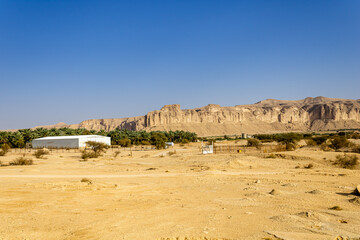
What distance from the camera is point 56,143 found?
68.1 metres

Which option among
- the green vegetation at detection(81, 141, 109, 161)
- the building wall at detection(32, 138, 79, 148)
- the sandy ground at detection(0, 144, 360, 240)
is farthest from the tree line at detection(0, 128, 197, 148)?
the sandy ground at detection(0, 144, 360, 240)

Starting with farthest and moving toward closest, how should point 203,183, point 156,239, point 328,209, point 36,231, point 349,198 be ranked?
point 203,183 < point 349,198 < point 328,209 < point 36,231 < point 156,239

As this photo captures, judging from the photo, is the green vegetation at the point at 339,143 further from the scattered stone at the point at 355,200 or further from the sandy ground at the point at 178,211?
the scattered stone at the point at 355,200

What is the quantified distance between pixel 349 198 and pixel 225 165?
14.6 meters

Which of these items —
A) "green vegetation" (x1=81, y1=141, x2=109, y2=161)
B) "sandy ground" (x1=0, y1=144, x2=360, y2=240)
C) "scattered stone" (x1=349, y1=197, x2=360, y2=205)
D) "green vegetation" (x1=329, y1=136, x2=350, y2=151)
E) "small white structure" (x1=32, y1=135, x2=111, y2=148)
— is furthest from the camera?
"small white structure" (x1=32, y1=135, x2=111, y2=148)

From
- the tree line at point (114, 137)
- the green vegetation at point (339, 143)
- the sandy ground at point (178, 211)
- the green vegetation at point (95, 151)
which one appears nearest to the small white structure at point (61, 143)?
the tree line at point (114, 137)

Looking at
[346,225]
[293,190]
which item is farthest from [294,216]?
[293,190]

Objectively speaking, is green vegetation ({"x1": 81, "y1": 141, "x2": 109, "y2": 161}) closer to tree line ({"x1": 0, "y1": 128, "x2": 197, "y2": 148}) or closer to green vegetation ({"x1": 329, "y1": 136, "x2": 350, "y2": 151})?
tree line ({"x1": 0, "y1": 128, "x2": 197, "y2": 148})

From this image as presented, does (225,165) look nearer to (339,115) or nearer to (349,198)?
(349,198)

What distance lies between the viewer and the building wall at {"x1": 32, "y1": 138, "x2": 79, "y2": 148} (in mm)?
67062

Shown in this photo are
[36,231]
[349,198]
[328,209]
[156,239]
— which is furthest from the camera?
[349,198]

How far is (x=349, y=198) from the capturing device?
37.8ft

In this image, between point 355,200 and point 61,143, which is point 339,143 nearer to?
point 355,200

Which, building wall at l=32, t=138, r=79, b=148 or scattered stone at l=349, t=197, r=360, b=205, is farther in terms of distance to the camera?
building wall at l=32, t=138, r=79, b=148
